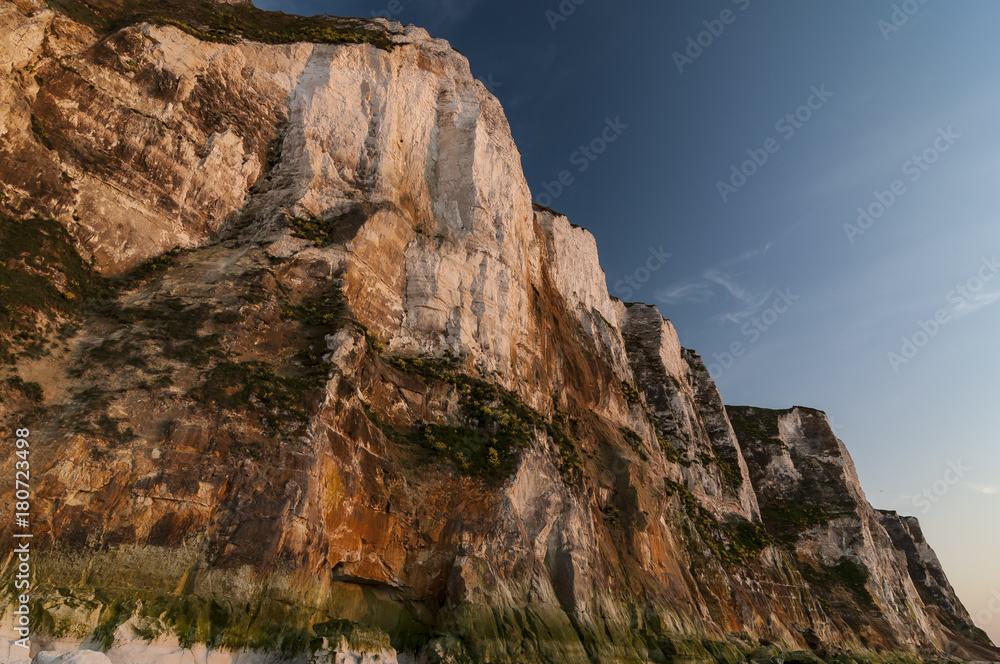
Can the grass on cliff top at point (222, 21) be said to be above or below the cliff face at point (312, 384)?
above

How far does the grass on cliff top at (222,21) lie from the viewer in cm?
2384

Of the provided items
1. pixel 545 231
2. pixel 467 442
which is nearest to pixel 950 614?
pixel 545 231

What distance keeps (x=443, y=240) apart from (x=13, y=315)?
18361mm

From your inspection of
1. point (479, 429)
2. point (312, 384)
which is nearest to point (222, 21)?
point (312, 384)

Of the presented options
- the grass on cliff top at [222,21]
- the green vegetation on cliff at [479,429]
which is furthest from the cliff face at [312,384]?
the grass on cliff top at [222,21]

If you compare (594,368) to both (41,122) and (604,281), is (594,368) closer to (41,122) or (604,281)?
(604,281)

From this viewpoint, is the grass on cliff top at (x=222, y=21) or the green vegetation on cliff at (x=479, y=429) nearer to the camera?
the green vegetation on cliff at (x=479, y=429)

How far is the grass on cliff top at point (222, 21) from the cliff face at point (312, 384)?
11.2 inches

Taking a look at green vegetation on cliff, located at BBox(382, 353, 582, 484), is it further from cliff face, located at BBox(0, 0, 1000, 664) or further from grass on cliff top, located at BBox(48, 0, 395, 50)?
grass on cliff top, located at BBox(48, 0, 395, 50)

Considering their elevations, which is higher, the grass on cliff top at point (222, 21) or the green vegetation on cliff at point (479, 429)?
the grass on cliff top at point (222, 21)

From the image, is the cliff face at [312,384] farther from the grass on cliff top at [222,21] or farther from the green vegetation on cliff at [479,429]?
the grass on cliff top at [222,21]

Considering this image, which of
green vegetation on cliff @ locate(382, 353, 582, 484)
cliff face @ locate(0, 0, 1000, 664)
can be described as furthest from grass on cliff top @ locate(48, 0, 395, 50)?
green vegetation on cliff @ locate(382, 353, 582, 484)

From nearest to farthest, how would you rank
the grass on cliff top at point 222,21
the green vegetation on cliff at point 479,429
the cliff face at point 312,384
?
1. the cliff face at point 312,384
2. the green vegetation on cliff at point 479,429
3. the grass on cliff top at point 222,21

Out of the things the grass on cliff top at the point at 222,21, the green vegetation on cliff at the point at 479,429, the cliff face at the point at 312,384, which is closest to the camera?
the cliff face at the point at 312,384
